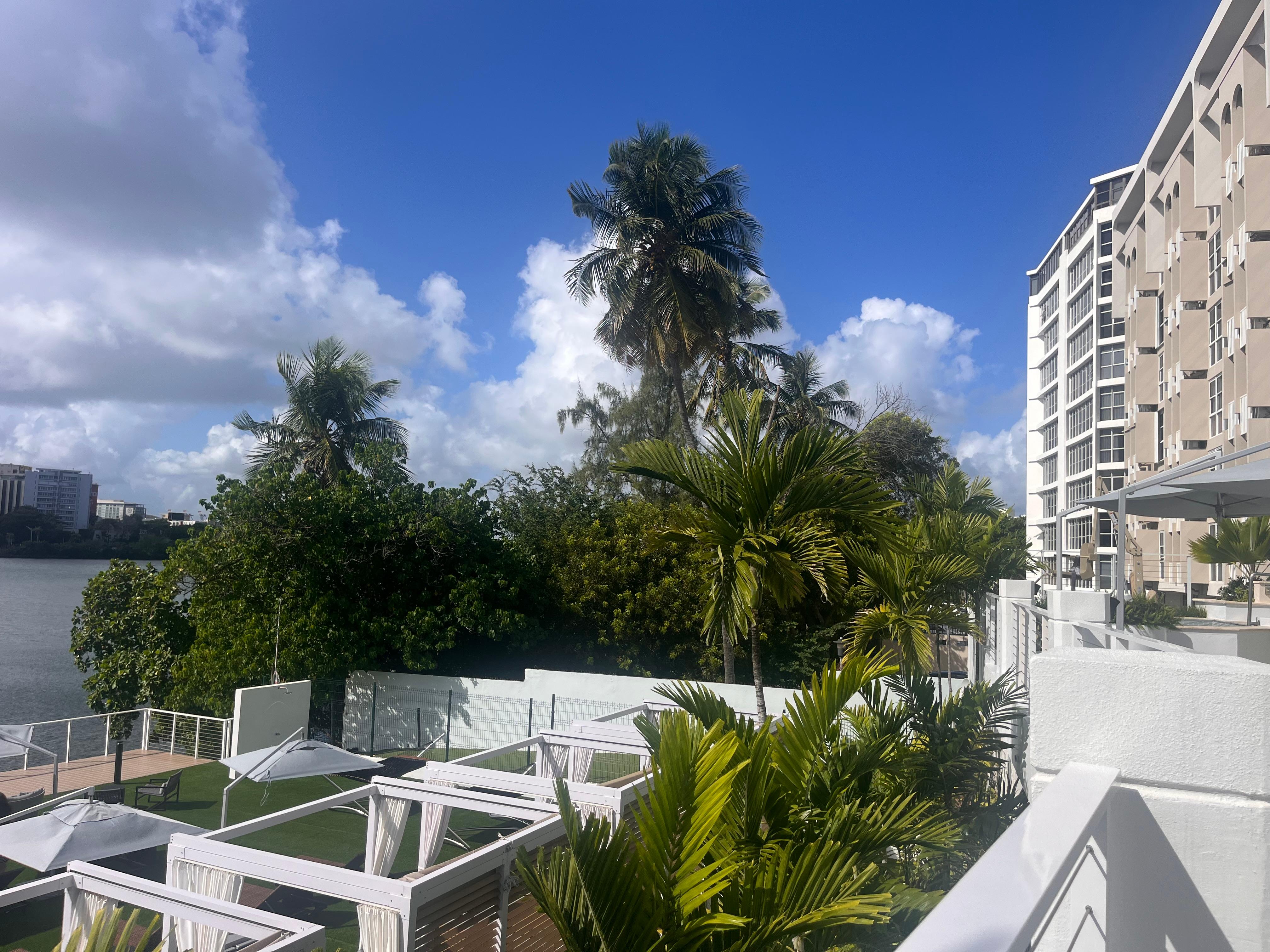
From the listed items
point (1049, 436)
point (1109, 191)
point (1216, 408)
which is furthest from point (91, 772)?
point (1049, 436)

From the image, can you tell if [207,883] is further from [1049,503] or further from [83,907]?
[1049,503]

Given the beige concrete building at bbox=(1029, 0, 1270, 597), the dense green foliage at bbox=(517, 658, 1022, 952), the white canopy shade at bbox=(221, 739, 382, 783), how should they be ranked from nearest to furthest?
the dense green foliage at bbox=(517, 658, 1022, 952) → the white canopy shade at bbox=(221, 739, 382, 783) → the beige concrete building at bbox=(1029, 0, 1270, 597)

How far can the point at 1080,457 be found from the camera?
50.8 m

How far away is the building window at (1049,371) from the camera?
5703 centimetres

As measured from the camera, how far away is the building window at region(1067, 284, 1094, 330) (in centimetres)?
4850

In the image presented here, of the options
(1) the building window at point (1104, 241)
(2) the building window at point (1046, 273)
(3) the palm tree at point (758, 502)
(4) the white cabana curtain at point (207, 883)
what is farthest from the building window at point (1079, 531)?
(4) the white cabana curtain at point (207, 883)

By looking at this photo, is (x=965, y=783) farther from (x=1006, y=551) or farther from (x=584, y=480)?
(x=584, y=480)

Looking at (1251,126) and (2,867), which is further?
(1251,126)

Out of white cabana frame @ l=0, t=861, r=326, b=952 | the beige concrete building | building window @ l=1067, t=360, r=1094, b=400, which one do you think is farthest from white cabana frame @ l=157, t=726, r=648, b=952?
building window @ l=1067, t=360, r=1094, b=400

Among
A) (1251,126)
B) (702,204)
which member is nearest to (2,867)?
(702,204)

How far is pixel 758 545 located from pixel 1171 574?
3049 cm

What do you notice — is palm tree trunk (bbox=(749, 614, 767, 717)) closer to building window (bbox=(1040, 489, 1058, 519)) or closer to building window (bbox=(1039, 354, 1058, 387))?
building window (bbox=(1040, 489, 1058, 519))

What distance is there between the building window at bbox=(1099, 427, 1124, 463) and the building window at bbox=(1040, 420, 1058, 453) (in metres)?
9.62

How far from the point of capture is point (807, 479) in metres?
7.29
